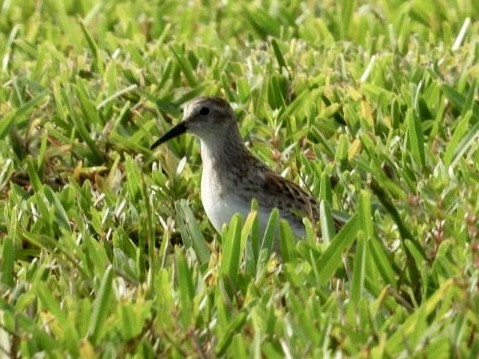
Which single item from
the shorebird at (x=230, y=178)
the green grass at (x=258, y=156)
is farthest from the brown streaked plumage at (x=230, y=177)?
the green grass at (x=258, y=156)

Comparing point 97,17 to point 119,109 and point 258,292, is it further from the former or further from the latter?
point 258,292

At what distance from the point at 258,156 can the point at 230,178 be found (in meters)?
0.65

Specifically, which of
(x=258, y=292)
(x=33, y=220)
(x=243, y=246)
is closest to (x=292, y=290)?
(x=258, y=292)

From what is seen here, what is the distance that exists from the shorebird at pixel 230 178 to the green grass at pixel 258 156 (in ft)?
0.39

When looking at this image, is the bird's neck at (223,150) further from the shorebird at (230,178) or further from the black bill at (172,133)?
the black bill at (172,133)

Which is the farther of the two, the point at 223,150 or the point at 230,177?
the point at 223,150

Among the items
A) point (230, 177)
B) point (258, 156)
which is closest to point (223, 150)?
point (230, 177)

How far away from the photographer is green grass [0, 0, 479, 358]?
4.69m

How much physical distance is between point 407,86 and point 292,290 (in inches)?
102

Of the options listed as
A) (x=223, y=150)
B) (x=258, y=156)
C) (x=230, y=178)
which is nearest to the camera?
(x=230, y=178)

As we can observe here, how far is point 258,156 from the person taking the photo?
7121 mm

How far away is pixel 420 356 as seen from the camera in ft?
14.3

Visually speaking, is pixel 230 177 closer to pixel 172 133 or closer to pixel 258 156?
pixel 172 133

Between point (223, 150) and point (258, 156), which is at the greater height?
point (223, 150)
